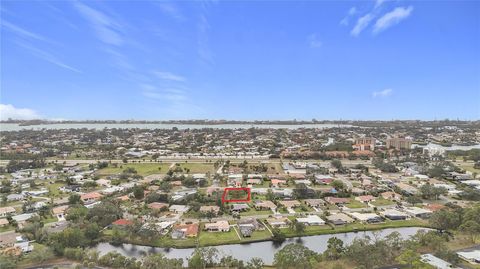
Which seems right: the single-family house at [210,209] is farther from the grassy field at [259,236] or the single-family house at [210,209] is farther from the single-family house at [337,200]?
the single-family house at [337,200]

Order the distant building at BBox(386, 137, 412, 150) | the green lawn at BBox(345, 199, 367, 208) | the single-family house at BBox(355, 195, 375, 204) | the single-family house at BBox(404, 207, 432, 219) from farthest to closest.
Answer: the distant building at BBox(386, 137, 412, 150) → the single-family house at BBox(355, 195, 375, 204) → the green lawn at BBox(345, 199, 367, 208) → the single-family house at BBox(404, 207, 432, 219)

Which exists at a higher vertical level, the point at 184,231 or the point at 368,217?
the point at 368,217

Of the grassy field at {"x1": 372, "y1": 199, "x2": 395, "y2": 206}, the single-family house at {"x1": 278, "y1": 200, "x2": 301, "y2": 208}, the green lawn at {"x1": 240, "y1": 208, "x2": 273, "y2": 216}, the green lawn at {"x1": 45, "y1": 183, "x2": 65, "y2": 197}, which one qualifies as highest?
the single-family house at {"x1": 278, "y1": 200, "x2": 301, "y2": 208}

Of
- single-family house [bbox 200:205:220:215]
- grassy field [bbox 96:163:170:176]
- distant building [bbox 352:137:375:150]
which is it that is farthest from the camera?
distant building [bbox 352:137:375:150]

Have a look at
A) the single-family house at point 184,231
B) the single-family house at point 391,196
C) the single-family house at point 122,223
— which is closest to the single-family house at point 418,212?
the single-family house at point 391,196

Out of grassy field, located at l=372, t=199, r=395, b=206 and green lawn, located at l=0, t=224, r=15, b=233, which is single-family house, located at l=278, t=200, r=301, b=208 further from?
green lawn, located at l=0, t=224, r=15, b=233

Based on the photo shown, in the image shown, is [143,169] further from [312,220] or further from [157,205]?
[312,220]

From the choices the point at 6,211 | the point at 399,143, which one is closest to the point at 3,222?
the point at 6,211

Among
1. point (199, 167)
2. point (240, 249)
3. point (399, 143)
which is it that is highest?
point (399, 143)

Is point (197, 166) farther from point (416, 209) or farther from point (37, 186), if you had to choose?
point (416, 209)

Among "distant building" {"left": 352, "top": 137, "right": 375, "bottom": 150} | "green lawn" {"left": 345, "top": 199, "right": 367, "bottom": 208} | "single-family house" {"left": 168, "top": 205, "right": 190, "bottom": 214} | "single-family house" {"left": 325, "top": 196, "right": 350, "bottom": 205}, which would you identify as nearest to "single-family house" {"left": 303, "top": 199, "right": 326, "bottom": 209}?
"single-family house" {"left": 325, "top": 196, "right": 350, "bottom": 205}
